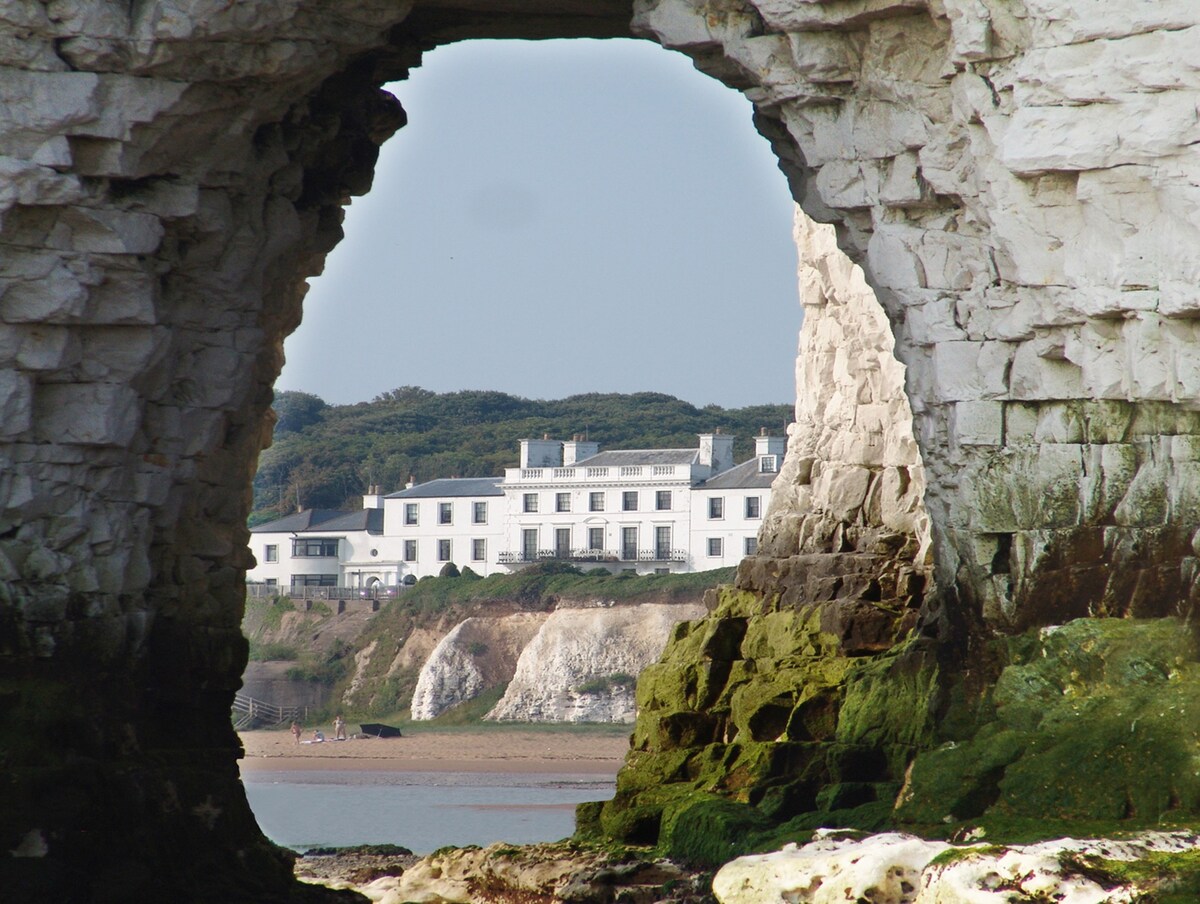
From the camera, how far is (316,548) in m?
69.8

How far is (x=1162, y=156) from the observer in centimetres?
1435

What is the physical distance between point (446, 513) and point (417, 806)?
102 feet

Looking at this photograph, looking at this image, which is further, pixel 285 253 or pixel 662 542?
pixel 662 542

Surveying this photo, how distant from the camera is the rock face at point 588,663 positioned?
52625mm

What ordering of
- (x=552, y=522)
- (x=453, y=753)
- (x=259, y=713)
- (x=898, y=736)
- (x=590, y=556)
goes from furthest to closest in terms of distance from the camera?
1. (x=552, y=522)
2. (x=590, y=556)
3. (x=259, y=713)
4. (x=453, y=753)
5. (x=898, y=736)

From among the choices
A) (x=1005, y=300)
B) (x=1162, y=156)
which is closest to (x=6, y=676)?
(x=1005, y=300)

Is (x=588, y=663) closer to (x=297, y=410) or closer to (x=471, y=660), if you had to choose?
(x=471, y=660)

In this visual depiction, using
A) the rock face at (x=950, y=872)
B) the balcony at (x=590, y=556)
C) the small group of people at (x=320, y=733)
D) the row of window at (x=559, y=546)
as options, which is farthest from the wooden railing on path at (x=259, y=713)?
the rock face at (x=950, y=872)

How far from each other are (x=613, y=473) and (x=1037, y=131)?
49725 mm

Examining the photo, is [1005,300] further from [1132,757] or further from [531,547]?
[531,547]

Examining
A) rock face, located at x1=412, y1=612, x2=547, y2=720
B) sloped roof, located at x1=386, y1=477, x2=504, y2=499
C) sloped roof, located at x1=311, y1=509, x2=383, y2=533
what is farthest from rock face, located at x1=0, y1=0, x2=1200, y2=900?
sloped roof, located at x1=311, y1=509, x2=383, y2=533

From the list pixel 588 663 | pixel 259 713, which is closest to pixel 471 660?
pixel 588 663

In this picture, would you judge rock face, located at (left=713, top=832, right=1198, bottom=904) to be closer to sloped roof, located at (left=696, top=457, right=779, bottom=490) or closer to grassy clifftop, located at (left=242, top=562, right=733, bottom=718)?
grassy clifftop, located at (left=242, top=562, right=733, bottom=718)

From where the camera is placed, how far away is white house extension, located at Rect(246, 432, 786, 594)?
61.8 metres
